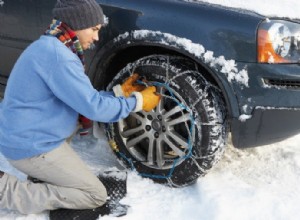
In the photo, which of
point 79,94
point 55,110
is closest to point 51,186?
point 55,110

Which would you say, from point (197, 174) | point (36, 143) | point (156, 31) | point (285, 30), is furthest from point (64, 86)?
point (285, 30)

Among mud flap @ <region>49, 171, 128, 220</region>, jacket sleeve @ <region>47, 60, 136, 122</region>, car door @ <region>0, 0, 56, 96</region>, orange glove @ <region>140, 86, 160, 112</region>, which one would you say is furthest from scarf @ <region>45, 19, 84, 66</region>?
mud flap @ <region>49, 171, 128, 220</region>

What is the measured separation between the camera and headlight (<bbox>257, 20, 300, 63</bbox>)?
2.29 metres

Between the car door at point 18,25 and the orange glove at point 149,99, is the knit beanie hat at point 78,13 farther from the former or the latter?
the car door at point 18,25

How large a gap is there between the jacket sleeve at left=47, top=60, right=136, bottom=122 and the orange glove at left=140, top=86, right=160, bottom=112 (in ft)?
0.73

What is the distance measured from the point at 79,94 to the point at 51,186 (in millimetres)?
645

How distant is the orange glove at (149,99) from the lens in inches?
100

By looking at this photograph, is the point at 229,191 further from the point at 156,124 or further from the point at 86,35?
the point at 86,35

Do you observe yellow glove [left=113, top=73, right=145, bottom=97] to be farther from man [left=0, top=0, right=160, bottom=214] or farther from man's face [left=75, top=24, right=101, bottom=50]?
man's face [left=75, top=24, right=101, bottom=50]

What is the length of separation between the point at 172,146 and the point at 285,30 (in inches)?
37.9

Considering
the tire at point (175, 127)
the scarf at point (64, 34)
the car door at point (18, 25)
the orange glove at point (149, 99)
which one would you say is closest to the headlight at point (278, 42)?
the tire at point (175, 127)

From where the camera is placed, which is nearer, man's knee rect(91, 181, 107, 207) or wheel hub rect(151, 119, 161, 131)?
man's knee rect(91, 181, 107, 207)

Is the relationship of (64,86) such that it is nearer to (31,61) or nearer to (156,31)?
(31,61)

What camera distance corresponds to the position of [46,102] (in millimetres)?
2297
